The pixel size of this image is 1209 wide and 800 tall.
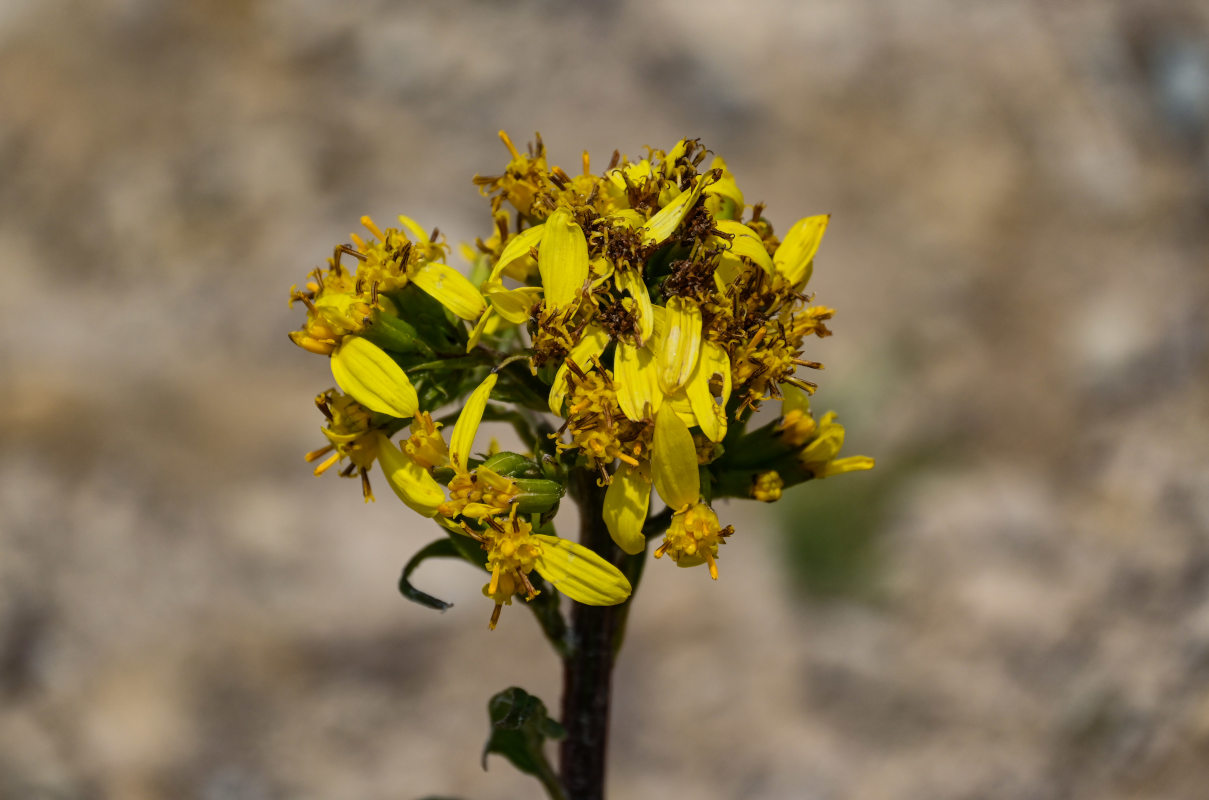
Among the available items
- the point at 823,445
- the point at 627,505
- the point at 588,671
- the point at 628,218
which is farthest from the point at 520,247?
the point at 588,671

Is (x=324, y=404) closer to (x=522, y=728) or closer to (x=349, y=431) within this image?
(x=349, y=431)

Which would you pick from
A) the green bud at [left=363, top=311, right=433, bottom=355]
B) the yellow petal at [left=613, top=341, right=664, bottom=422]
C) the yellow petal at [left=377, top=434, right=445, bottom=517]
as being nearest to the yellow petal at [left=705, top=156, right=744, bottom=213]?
the yellow petal at [left=613, top=341, right=664, bottom=422]

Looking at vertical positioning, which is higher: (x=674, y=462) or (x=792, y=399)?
(x=792, y=399)

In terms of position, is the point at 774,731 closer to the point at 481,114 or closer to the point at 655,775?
the point at 655,775

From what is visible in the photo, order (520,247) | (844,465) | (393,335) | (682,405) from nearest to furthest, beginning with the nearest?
(682,405) → (520,247) → (393,335) → (844,465)

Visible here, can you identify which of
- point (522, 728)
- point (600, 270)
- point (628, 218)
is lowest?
point (522, 728)

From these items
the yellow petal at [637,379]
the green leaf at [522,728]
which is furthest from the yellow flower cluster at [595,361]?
the green leaf at [522,728]

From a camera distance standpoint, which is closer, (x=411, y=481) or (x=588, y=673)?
(x=411, y=481)

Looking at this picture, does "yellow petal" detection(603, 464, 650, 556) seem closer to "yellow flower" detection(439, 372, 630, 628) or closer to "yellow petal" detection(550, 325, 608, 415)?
"yellow flower" detection(439, 372, 630, 628)
